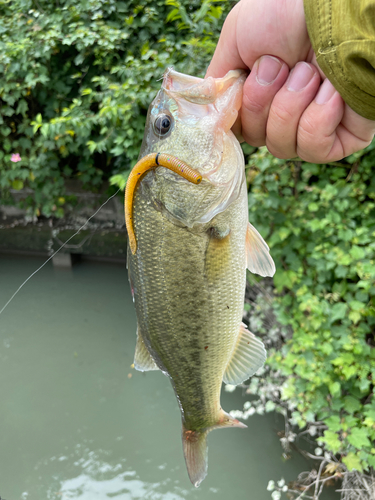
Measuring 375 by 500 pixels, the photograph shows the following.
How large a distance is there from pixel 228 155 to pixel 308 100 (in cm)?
26

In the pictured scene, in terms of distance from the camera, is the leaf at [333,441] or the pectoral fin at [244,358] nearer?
the pectoral fin at [244,358]

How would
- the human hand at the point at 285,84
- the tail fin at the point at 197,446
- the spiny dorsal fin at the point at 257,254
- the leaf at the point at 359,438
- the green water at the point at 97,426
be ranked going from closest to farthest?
the human hand at the point at 285,84
the spiny dorsal fin at the point at 257,254
the tail fin at the point at 197,446
the leaf at the point at 359,438
the green water at the point at 97,426

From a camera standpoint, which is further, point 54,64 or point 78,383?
point 54,64

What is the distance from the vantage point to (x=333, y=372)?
87.7 inches

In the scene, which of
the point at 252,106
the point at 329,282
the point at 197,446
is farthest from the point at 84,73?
the point at 197,446

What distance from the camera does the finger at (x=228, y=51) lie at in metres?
0.91

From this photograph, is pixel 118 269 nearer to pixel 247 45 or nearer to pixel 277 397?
pixel 277 397

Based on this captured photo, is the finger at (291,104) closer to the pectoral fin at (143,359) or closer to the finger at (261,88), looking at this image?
the finger at (261,88)

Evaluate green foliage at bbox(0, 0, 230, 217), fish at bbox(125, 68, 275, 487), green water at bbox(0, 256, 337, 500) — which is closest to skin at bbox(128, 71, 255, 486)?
fish at bbox(125, 68, 275, 487)

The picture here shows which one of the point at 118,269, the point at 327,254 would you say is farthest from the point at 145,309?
the point at 118,269

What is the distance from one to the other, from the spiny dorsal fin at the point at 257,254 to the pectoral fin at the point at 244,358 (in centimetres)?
22

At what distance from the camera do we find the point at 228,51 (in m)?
0.96

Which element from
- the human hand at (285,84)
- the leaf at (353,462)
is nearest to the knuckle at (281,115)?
the human hand at (285,84)

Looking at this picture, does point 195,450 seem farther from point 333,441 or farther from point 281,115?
point 333,441
